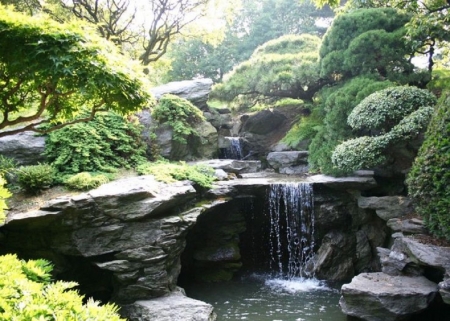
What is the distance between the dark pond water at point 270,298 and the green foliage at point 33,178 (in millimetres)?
4932


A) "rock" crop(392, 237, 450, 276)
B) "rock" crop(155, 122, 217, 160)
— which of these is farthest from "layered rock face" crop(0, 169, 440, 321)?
"rock" crop(155, 122, 217, 160)

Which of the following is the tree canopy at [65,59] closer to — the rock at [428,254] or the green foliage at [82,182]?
the green foliage at [82,182]

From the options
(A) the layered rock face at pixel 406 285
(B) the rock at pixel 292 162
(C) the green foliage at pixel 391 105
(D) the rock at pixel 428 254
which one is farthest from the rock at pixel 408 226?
(B) the rock at pixel 292 162

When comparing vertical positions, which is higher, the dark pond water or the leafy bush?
the leafy bush

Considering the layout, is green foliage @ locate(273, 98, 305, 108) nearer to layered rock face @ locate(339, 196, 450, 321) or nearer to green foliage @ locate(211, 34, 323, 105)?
green foliage @ locate(211, 34, 323, 105)

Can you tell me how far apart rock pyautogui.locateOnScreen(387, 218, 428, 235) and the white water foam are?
2.61 meters

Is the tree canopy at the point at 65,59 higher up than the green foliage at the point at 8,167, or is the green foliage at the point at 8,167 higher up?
the tree canopy at the point at 65,59

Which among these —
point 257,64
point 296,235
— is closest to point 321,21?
point 257,64

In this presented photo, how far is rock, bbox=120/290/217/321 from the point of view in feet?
25.2

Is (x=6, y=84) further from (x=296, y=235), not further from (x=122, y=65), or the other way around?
(x=296, y=235)

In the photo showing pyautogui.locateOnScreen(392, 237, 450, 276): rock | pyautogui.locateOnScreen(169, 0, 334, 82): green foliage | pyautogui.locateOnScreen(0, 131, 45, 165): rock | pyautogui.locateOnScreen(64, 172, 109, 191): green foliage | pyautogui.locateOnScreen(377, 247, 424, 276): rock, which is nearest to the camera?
pyautogui.locateOnScreen(392, 237, 450, 276): rock

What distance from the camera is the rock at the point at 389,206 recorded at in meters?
10.0

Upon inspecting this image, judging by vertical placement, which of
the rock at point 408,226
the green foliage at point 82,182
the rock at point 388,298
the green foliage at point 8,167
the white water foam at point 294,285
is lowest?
the white water foam at point 294,285

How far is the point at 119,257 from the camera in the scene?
8664 mm
